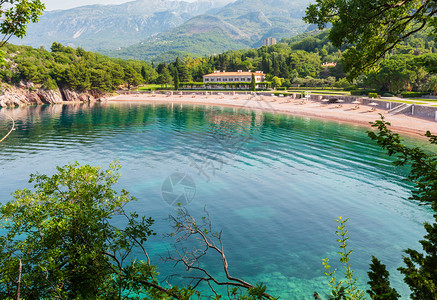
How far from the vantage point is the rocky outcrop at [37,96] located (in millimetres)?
92425

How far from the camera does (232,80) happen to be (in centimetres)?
14175

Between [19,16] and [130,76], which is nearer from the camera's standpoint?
[19,16]

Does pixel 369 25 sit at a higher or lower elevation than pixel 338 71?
lower

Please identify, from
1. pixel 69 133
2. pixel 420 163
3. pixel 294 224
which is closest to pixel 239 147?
pixel 294 224

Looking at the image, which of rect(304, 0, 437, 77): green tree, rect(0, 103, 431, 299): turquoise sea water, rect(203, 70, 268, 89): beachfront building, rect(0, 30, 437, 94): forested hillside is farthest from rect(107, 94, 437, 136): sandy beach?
rect(203, 70, 268, 89): beachfront building

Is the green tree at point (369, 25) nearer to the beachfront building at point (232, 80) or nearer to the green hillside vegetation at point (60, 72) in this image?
the green hillside vegetation at point (60, 72)

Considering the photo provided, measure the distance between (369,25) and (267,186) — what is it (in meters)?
17.5

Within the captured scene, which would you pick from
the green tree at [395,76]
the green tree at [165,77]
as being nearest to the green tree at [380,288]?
the green tree at [395,76]

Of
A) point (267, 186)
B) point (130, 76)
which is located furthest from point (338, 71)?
point (267, 186)

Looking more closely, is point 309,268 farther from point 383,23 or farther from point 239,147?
point 239,147

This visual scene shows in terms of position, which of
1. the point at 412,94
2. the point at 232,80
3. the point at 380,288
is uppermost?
the point at 232,80

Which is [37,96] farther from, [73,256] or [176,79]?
[73,256]

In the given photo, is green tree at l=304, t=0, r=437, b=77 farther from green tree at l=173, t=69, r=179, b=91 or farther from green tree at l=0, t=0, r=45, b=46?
green tree at l=173, t=69, r=179, b=91

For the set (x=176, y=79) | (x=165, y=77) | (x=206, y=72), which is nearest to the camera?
(x=176, y=79)
